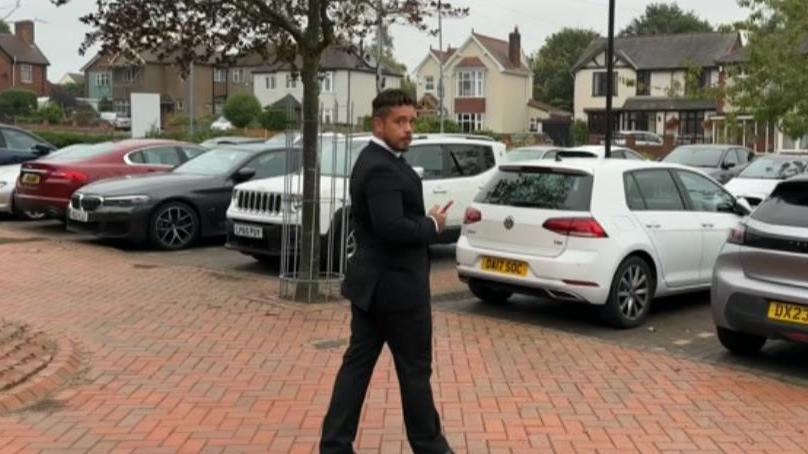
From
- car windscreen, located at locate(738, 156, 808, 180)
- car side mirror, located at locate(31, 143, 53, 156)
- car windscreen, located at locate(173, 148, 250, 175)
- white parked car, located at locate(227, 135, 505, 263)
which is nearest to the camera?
white parked car, located at locate(227, 135, 505, 263)

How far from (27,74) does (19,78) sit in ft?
4.62

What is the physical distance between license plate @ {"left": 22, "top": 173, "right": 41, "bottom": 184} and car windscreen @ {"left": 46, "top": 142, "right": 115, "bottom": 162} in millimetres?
471

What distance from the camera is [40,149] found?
17.1 m

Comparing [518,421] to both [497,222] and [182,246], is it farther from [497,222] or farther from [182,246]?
[182,246]

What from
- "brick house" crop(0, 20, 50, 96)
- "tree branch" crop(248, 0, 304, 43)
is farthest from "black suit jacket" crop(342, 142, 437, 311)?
"brick house" crop(0, 20, 50, 96)

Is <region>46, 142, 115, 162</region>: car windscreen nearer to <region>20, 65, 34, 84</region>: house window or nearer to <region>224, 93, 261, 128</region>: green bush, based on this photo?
<region>224, 93, 261, 128</region>: green bush

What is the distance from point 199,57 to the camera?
9.20 metres

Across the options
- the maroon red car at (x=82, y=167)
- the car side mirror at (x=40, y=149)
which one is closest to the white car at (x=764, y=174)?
the maroon red car at (x=82, y=167)

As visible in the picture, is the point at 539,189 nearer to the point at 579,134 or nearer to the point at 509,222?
the point at 509,222

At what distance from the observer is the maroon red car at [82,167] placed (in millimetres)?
13875

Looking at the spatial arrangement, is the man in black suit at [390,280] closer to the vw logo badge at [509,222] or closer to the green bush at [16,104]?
the vw logo badge at [509,222]

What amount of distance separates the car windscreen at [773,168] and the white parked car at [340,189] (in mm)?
5670

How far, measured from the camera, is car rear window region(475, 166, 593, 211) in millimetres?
8070

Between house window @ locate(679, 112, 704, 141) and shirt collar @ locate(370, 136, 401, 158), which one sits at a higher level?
house window @ locate(679, 112, 704, 141)
